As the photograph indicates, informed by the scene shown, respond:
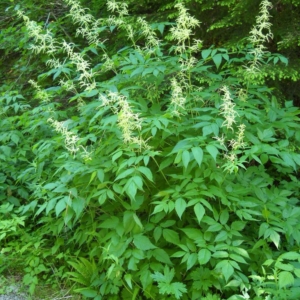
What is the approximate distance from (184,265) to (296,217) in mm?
929

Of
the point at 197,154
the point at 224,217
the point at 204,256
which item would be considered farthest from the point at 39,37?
the point at 204,256

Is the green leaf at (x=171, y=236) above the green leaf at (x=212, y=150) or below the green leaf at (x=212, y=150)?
below

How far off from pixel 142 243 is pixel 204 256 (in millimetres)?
476

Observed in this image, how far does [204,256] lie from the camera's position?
2615mm

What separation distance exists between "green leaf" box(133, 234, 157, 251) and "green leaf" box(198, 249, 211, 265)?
368 millimetres

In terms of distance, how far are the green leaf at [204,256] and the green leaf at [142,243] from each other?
37cm

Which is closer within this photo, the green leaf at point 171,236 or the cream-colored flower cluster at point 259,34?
the green leaf at point 171,236

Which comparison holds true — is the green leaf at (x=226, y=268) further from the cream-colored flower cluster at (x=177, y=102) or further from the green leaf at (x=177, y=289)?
the cream-colored flower cluster at (x=177, y=102)

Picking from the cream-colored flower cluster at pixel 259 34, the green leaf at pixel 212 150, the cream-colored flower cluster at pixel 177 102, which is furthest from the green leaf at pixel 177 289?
the cream-colored flower cluster at pixel 259 34

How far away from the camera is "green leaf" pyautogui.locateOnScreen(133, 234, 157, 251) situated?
2.81 metres

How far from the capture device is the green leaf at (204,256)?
259 cm

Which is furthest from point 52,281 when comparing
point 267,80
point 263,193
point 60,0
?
point 60,0

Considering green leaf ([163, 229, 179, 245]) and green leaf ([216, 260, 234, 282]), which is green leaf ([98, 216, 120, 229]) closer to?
green leaf ([163, 229, 179, 245])

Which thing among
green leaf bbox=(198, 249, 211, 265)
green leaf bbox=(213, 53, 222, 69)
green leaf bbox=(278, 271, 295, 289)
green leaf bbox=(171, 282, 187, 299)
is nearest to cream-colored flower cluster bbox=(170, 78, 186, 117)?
green leaf bbox=(213, 53, 222, 69)
